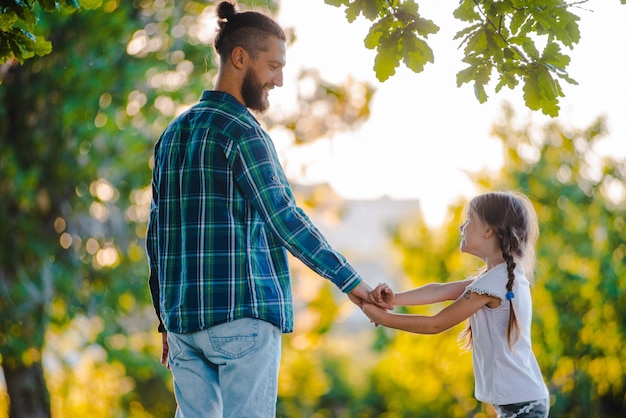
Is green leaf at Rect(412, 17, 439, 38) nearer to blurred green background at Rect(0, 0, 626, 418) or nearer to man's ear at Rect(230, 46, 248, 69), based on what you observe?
man's ear at Rect(230, 46, 248, 69)

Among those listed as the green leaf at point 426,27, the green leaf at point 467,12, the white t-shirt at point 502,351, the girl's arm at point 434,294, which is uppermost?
the green leaf at point 467,12

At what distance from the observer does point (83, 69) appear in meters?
5.56

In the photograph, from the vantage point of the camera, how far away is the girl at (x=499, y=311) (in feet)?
7.95

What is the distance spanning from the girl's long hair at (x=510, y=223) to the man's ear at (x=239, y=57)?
950mm

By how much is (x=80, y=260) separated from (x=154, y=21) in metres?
2.11

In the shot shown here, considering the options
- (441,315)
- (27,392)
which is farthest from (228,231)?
(27,392)

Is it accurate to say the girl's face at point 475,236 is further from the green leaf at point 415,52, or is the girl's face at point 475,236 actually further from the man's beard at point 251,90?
the man's beard at point 251,90

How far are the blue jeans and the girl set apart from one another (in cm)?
54

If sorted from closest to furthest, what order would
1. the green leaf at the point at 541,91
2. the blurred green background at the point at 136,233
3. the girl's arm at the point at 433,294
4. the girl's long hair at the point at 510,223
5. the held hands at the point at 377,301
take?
the green leaf at the point at 541,91 → the held hands at the point at 377,301 → the girl's long hair at the point at 510,223 → the girl's arm at the point at 433,294 → the blurred green background at the point at 136,233

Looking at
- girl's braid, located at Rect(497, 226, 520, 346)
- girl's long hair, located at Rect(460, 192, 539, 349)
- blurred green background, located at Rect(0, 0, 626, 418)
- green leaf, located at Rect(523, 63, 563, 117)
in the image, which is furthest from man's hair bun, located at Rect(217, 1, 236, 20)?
blurred green background, located at Rect(0, 0, 626, 418)

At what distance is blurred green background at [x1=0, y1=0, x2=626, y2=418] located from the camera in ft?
19.3

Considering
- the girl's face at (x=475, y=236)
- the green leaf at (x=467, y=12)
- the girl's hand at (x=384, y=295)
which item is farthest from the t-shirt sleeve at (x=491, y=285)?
the green leaf at (x=467, y=12)

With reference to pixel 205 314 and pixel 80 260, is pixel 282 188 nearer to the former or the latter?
pixel 205 314

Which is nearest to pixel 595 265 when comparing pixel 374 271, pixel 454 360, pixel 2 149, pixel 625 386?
pixel 625 386
